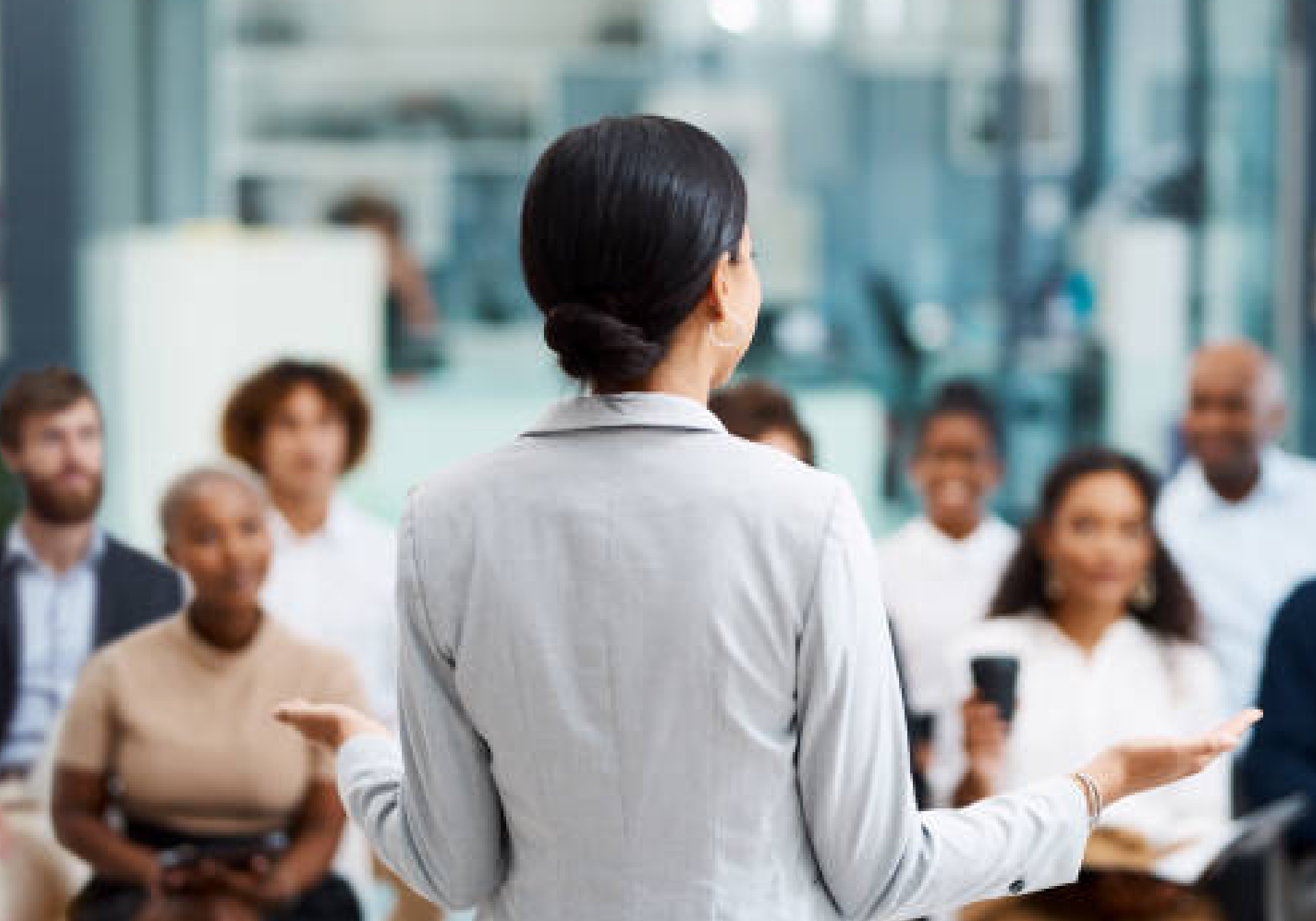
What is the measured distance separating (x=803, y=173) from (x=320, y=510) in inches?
88.9

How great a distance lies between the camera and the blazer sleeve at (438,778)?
4.33 feet

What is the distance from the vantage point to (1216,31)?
560 cm

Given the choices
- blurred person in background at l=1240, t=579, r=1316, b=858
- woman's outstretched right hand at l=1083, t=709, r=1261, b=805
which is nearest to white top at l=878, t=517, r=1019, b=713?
blurred person in background at l=1240, t=579, r=1316, b=858

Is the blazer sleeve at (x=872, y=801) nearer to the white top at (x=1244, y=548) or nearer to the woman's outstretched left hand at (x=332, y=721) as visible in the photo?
the woman's outstretched left hand at (x=332, y=721)

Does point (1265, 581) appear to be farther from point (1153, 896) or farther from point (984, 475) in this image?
point (1153, 896)

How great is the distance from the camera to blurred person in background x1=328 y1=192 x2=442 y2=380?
505 cm

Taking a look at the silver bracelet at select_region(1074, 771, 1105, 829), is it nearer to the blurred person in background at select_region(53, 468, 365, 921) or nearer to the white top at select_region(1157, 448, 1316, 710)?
the blurred person in background at select_region(53, 468, 365, 921)

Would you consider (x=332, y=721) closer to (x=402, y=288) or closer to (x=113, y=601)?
(x=113, y=601)

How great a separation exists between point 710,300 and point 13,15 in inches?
177

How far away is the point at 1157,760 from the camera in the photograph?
135cm

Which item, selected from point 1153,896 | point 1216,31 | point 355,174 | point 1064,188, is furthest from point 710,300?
point 1216,31

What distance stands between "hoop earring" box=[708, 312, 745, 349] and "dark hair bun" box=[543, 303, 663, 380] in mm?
42

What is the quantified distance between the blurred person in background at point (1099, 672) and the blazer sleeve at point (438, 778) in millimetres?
1626

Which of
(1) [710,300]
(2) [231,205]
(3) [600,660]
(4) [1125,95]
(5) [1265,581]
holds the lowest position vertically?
(5) [1265,581]
